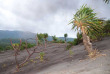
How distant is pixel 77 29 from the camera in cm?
506

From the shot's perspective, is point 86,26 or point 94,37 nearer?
point 86,26

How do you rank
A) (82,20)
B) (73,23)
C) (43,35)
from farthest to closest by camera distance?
(43,35), (73,23), (82,20)

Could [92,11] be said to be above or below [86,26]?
above

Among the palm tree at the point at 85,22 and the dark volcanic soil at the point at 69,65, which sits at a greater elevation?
the palm tree at the point at 85,22

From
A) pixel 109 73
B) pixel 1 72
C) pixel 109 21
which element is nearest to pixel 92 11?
pixel 109 73

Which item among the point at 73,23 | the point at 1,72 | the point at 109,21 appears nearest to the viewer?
the point at 73,23

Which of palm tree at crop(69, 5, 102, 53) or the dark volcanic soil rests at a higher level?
palm tree at crop(69, 5, 102, 53)

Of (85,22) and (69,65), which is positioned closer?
(69,65)

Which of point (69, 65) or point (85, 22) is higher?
point (85, 22)

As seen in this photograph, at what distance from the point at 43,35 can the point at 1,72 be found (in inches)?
573

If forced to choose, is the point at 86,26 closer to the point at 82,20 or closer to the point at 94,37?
the point at 82,20

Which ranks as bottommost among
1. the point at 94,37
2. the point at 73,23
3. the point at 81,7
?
the point at 94,37

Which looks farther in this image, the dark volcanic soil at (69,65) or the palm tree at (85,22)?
the palm tree at (85,22)

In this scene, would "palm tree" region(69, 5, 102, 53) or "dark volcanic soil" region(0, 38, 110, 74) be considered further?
"palm tree" region(69, 5, 102, 53)
